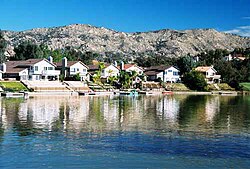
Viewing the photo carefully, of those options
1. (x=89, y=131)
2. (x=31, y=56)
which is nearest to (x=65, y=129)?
(x=89, y=131)

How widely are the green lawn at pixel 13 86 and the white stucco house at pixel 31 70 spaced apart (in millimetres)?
11401

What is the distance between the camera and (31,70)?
101438mm

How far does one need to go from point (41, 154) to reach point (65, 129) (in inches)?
A: 391

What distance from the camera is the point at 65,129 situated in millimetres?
33562

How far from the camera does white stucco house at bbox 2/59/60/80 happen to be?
9869cm

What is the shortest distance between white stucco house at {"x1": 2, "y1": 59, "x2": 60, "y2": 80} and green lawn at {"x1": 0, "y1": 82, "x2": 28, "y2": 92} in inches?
449

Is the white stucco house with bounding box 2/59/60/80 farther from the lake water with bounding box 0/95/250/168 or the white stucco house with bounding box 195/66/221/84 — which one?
the lake water with bounding box 0/95/250/168

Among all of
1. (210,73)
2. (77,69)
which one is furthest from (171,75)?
(77,69)

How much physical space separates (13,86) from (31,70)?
56.5 ft

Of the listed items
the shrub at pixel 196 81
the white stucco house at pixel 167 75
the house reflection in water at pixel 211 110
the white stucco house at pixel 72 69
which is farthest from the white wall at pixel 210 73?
the house reflection in water at pixel 211 110

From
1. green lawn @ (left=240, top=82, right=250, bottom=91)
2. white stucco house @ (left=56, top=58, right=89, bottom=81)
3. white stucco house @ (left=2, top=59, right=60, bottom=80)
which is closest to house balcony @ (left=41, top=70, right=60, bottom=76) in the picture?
white stucco house @ (left=2, top=59, right=60, bottom=80)

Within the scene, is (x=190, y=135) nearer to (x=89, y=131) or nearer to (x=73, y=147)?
(x=89, y=131)

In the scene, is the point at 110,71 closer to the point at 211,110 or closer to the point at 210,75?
the point at 210,75

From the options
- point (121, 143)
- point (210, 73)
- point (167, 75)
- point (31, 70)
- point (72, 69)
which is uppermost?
point (72, 69)
